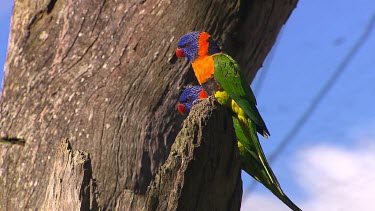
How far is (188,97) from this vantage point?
5.00m

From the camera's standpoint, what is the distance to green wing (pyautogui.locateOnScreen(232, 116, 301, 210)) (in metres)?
3.80

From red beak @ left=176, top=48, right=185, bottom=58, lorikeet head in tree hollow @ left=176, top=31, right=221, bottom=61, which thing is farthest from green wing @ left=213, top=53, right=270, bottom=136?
red beak @ left=176, top=48, right=185, bottom=58

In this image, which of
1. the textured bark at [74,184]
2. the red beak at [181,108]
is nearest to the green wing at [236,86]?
the red beak at [181,108]

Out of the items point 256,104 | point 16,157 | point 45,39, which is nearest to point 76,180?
point 256,104

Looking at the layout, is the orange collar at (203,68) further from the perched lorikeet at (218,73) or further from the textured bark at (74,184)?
the textured bark at (74,184)

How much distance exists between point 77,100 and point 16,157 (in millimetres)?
618

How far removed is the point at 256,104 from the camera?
453 centimetres

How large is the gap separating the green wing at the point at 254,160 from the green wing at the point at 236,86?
0.09 meters

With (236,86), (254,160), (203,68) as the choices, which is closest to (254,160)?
(254,160)

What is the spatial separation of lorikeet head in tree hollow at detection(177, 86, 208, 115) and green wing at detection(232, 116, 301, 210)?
0.73 m

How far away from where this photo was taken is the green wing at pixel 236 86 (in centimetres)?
430

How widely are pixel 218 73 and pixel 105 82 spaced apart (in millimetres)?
986

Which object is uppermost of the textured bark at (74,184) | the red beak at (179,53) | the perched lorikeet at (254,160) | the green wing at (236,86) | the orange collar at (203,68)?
the red beak at (179,53)

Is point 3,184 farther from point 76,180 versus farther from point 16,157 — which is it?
point 76,180
